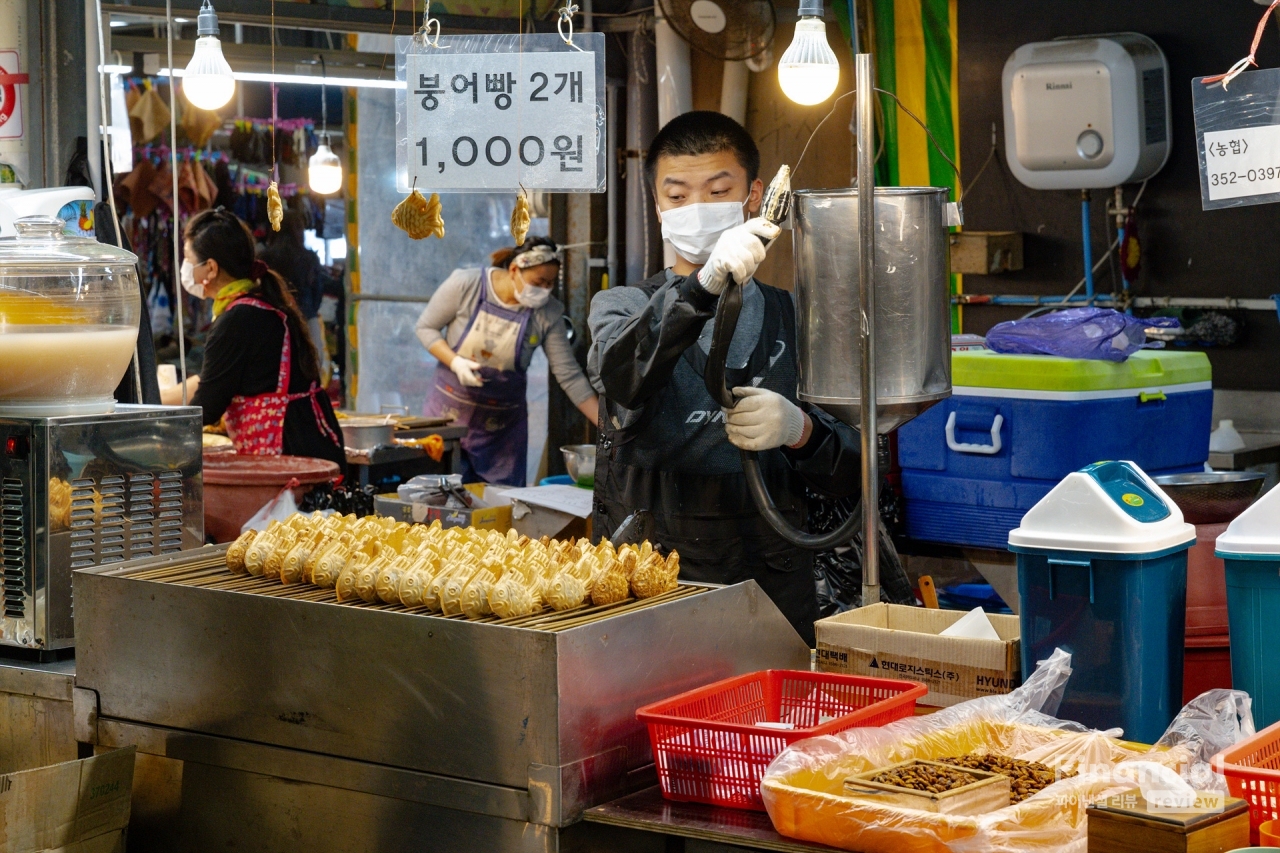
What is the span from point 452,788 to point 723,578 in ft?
4.55

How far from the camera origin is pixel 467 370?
7.16 m

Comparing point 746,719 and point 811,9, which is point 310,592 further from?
point 811,9

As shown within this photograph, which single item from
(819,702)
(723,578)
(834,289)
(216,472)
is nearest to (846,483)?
(723,578)

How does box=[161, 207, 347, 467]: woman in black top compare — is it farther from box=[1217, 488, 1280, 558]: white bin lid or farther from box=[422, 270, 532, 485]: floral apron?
box=[1217, 488, 1280, 558]: white bin lid

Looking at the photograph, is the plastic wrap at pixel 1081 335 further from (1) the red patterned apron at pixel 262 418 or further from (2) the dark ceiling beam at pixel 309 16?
(2) the dark ceiling beam at pixel 309 16

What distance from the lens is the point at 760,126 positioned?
7.17 meters

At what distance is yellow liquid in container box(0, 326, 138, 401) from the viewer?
9.46ft

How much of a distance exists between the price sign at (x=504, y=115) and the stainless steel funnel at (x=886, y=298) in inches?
19.7

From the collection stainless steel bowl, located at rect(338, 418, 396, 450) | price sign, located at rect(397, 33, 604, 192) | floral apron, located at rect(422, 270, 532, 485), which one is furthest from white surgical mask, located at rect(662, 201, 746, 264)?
floral apron, located at rect(422, 270, 532, 485)

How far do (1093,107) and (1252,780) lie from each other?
170 inches

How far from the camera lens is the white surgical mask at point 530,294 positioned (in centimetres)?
709

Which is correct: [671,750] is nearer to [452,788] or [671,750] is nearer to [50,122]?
[452,788]

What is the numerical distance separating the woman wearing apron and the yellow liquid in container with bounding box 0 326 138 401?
13.6 ft

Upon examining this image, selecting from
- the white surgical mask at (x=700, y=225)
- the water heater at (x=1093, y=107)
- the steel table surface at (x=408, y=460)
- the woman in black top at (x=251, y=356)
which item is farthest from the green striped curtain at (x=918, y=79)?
the white surgical mask at (x=700, y=225)
